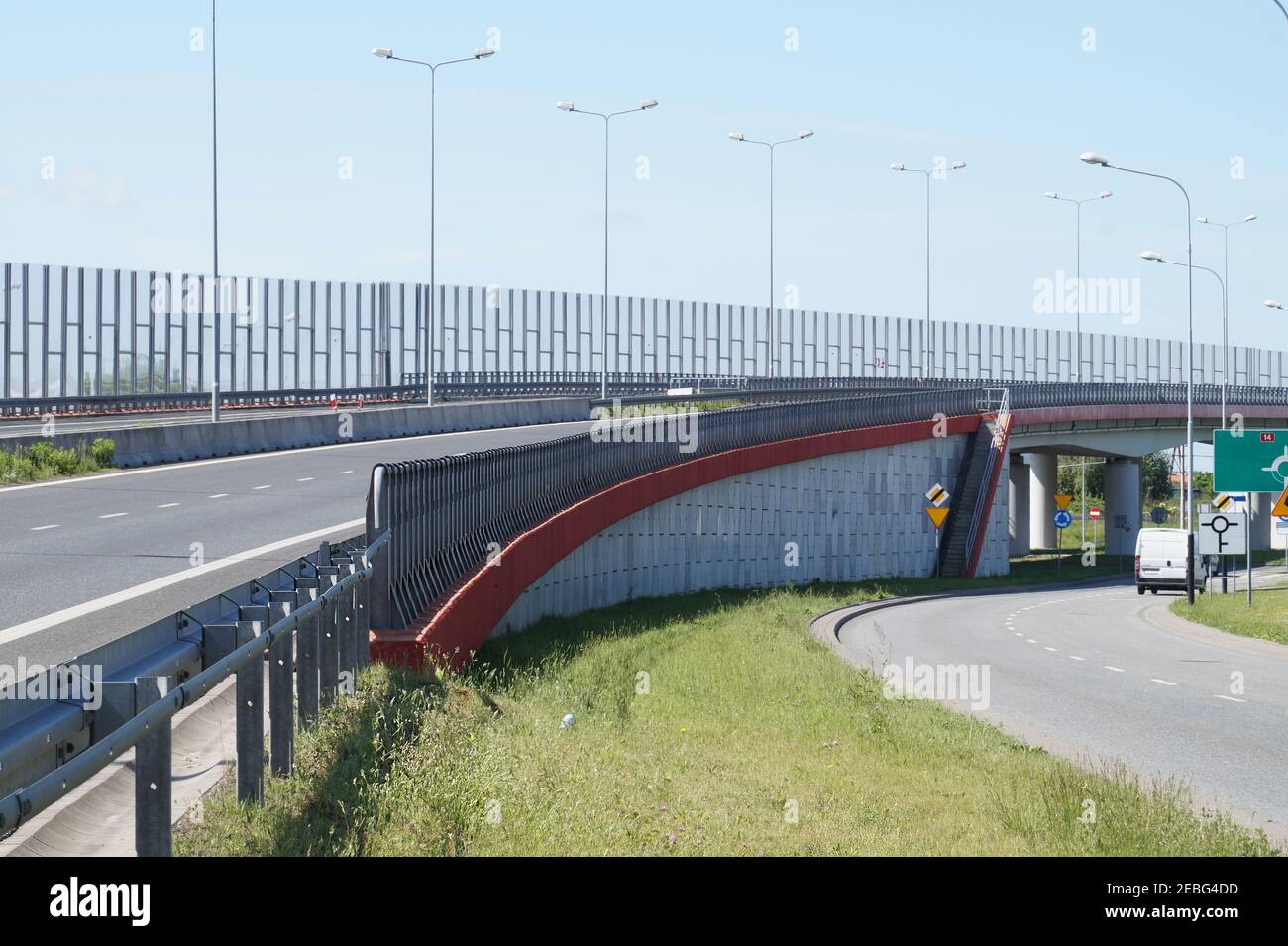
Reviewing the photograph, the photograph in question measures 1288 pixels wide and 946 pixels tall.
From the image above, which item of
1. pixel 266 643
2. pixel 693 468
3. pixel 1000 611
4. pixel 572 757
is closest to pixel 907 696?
pixel 572 757

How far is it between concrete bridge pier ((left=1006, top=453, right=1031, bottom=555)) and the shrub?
202 ft

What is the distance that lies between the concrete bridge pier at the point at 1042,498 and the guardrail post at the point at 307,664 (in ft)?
265

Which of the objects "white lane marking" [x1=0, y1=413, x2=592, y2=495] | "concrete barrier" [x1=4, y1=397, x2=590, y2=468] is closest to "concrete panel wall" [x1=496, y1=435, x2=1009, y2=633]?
"white lane marking" [x1=0, y1=413, x2=592, y2=495]

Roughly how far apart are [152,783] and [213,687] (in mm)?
1336

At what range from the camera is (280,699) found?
7449mm

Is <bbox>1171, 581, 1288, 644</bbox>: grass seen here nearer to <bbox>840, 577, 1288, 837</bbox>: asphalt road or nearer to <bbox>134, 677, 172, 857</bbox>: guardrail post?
<bbox>840, 577, 1288, 837</bbox>: asphalt road

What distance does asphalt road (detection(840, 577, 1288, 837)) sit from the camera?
12641mm

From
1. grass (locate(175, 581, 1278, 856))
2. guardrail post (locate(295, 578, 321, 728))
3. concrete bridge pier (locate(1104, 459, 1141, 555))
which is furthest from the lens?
concrete bridge pier (locate(1104, 459, 1141, 555))

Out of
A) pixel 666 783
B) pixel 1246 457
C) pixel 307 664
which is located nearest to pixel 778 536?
pixel 1246 457

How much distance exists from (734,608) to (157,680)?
2370cm

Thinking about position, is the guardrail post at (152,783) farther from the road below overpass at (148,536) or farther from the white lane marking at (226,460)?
the white lane marking at (226,460)

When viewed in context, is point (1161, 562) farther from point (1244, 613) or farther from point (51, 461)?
point (51, 461)

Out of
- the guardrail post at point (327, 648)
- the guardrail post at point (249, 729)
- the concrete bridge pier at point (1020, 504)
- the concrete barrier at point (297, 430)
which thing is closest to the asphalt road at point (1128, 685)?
the guardrail post at point (327, 648)
